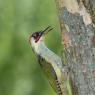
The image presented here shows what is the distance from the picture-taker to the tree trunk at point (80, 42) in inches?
304

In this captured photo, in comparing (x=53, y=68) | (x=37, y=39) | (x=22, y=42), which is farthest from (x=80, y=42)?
(x=22, y=42)

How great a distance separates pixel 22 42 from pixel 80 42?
6.59m

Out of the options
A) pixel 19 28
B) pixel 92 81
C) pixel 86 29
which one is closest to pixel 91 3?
pixel 86 29

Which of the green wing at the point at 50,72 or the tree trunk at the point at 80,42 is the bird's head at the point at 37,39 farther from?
the tree trunk at the point at 80,42

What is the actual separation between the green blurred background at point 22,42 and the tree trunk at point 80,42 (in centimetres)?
576

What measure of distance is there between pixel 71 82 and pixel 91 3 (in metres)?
0.79

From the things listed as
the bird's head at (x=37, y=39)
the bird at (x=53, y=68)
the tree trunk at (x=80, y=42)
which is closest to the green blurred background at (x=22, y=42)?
the bird's head at (x=37, y=39)

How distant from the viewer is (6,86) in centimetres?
1465

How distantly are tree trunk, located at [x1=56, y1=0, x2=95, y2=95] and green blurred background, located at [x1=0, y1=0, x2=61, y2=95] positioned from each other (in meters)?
5.76

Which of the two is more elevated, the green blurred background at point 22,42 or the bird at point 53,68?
the bird at point 53,68

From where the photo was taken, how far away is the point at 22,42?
14.3 m

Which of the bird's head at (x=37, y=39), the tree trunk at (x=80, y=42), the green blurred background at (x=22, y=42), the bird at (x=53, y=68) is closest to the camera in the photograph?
the tree trunk at (x=80, y=42)

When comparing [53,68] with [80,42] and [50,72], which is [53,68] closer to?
[50,72]

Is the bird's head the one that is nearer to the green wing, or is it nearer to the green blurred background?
the green wing
